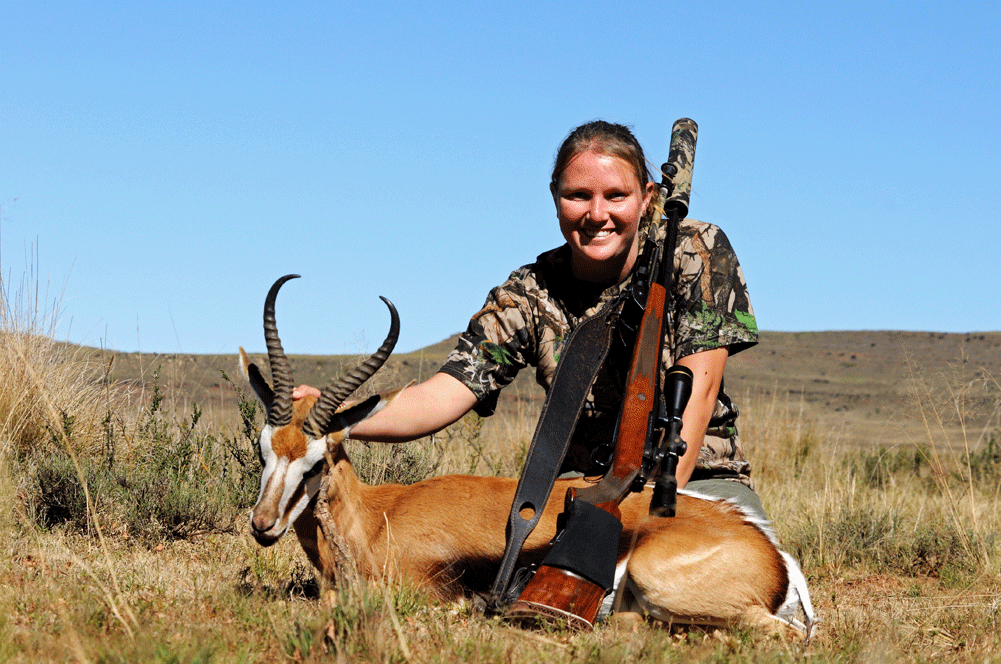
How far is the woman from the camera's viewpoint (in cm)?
523

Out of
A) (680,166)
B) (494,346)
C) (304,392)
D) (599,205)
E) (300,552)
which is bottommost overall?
(300,552)

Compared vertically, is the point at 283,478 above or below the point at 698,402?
below

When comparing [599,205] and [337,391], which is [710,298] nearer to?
[599,205]

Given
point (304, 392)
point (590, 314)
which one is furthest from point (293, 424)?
point (590, 314)

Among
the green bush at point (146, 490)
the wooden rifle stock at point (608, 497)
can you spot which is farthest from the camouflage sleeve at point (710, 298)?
the green bush at point (146, 490)

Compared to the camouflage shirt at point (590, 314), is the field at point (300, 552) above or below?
below

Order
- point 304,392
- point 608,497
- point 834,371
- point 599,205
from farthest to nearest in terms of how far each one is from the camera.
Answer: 1. point 834,371
2. point 599,205
3. point 304,392
4. point 608,497

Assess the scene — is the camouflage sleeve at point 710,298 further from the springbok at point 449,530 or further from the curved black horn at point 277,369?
the curved black horn at point 277,369

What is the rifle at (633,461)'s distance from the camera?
4.15m

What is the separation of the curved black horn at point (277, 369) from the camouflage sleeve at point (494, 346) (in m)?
1.01

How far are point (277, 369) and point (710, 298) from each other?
8.37 ft

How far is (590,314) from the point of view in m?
5.74

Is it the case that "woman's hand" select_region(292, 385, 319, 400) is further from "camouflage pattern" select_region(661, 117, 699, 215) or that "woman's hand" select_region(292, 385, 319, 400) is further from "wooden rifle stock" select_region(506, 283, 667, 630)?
"camouflage pattern" select_region(661, 117, 699, 215)

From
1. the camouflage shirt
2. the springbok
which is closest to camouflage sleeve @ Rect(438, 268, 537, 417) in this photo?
the camouflage shirt
